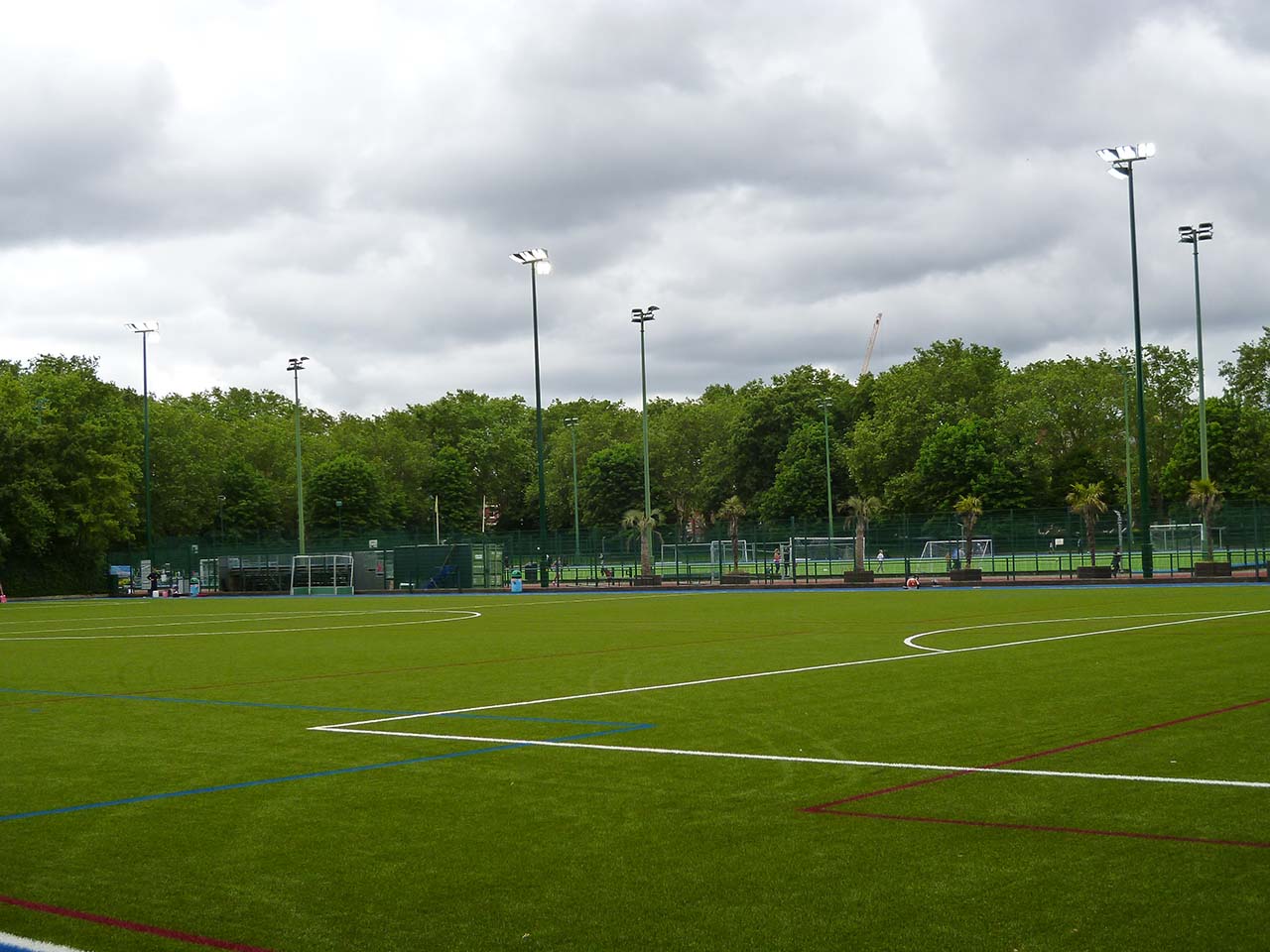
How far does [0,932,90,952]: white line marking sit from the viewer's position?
18.4 ft

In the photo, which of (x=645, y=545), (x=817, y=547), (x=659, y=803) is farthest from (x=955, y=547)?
(x=659, y=803)

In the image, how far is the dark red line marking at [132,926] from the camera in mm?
5613

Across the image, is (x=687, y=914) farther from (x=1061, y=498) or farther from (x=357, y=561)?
(x=1061, y=498)

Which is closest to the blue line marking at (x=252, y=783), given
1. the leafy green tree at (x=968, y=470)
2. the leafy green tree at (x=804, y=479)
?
the leafy green tree at (x=968, y=470)

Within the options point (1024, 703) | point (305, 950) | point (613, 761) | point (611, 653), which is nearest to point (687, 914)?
point (305, 950)

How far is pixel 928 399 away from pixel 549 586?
166 feet

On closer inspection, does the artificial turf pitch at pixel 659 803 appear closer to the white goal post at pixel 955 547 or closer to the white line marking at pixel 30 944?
the white line marking at pixel 30 944

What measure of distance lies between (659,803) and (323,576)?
185 ft

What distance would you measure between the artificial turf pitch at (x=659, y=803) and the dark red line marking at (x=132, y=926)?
2 cm

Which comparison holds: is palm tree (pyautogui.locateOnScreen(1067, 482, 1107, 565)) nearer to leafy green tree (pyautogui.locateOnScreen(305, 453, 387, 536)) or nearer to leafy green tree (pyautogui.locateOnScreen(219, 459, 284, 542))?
leafy green tree (pyautogui.locateOnScreen(305, 453, 387, 536))

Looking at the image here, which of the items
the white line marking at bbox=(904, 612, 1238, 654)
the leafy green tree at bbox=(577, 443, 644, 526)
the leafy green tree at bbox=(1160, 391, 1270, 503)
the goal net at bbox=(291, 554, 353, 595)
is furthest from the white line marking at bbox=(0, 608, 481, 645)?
the leafy green tree at bbox=(577, 443, 644, 526)

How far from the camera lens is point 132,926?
19.5 ft

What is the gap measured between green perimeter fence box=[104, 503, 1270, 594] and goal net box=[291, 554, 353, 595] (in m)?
0.52

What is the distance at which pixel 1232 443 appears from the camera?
287ft
